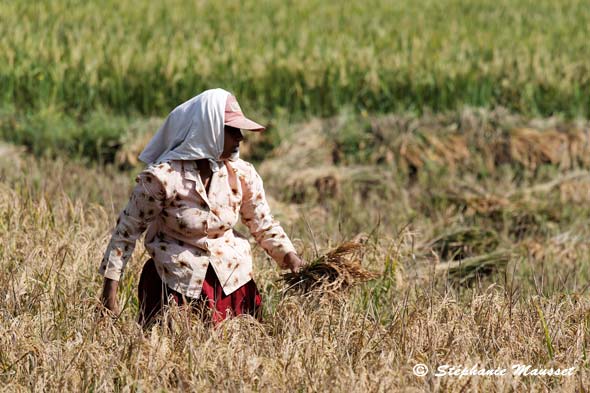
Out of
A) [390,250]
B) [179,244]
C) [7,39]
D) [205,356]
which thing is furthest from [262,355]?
[7,39]

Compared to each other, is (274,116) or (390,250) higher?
(390,250)

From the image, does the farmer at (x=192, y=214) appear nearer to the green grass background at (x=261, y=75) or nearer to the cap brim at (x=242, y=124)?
the cap brim at (x=242, y=124)

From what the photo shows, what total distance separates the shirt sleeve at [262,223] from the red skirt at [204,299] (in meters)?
0.16

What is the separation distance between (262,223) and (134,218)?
20.5 inches

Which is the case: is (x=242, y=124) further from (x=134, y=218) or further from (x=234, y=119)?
(x=134, y=218)

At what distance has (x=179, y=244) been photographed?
4.15 m

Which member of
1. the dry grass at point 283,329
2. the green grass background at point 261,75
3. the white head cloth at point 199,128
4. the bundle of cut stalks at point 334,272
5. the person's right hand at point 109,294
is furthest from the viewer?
the green grass background at point 261,75

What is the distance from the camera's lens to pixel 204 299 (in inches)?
164

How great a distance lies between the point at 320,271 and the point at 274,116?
5.78 m

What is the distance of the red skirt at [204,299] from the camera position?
13.6 ft

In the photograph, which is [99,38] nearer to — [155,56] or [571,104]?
[155,56]

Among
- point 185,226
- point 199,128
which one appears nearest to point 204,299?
point 185,226

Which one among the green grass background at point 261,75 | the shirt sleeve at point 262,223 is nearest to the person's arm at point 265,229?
the shirt sleeve at point 262,223

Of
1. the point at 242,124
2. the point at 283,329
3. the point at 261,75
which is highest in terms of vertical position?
the point at 242,124
